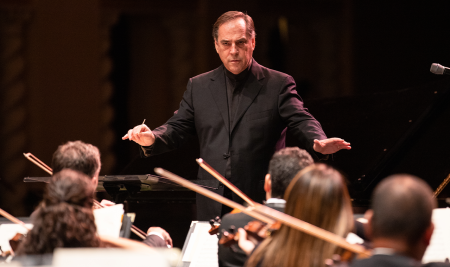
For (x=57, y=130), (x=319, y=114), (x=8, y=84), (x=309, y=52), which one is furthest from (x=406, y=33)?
(x=8, y=84)

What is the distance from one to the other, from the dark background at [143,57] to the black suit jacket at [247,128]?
7.09ft

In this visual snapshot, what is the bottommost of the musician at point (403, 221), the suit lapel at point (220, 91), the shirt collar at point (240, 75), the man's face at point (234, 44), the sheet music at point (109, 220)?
the sheet music at point (109, 220)

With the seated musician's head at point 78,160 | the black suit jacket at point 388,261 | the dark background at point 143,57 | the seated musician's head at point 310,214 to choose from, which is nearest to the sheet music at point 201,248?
the seated musician's head at point 78,160

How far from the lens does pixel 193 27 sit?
5.50 m

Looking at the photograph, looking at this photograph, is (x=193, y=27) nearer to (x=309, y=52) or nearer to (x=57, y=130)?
(x=309, y=52)

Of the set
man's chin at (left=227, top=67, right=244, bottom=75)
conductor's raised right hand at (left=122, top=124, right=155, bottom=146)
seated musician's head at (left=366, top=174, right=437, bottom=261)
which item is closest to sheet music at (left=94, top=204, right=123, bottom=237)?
conductor's raised right hand at (left=122, top=124, right=155, bottom=146)

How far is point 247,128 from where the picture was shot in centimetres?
264

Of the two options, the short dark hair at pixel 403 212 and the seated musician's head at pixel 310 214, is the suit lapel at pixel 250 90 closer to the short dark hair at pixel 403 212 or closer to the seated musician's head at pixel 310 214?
the seated musician's head at pixel 310 214

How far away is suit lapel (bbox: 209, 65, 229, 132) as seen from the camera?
2.68 metres

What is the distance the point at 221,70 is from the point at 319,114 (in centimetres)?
120

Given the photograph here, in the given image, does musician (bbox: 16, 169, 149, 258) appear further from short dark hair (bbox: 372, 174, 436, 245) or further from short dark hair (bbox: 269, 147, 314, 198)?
short dark hair (bbox: 372, 174, 436, 245)

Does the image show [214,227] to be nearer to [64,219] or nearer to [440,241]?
[64,219]

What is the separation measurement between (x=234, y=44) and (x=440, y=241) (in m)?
1.27

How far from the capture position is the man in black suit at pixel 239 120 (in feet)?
8.55
